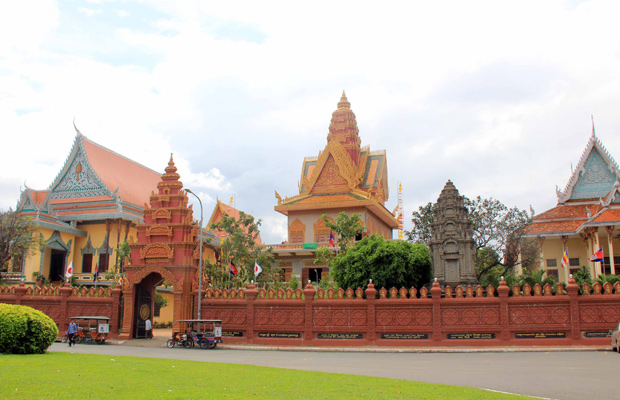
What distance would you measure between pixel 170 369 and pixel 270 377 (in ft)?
9.31

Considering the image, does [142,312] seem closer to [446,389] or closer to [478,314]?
[478,314]

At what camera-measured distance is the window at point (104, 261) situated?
43.2 m

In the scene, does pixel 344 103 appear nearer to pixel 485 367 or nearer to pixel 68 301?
pixel 68 301

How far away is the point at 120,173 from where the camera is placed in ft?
158

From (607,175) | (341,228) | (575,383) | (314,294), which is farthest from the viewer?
(607,175)

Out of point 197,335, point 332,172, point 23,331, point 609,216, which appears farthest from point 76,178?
point 609,216

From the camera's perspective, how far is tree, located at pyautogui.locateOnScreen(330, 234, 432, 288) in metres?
28.6

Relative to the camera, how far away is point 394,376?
12.8 m

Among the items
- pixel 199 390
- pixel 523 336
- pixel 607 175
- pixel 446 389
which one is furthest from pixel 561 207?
pixel 199 390

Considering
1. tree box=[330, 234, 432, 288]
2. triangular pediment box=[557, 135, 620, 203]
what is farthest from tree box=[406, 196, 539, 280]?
triangular pediment box=[557, 135, 620, 203]

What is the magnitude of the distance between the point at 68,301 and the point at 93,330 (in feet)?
7.73

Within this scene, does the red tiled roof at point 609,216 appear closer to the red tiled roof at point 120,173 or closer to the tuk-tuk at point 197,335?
the tuk-tuk at point 197,335

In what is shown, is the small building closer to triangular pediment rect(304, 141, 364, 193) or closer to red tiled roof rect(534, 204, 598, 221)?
triangular pediment rect(304, 141, 364, 193)

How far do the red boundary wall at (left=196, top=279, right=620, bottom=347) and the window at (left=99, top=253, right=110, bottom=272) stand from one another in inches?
921
